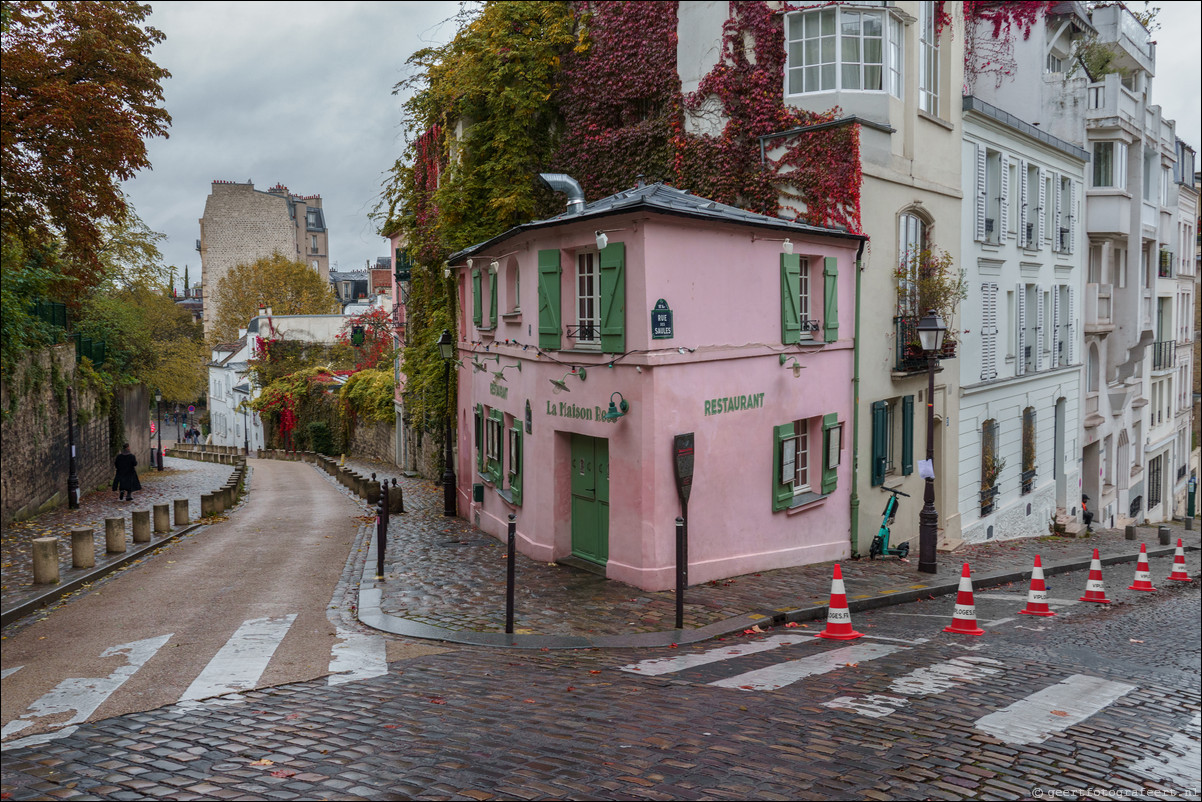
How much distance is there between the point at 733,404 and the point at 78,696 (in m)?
8.79

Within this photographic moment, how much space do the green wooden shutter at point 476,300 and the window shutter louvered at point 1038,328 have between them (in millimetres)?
14565

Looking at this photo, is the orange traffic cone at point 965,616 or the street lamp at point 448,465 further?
the street lamp at point 448,465

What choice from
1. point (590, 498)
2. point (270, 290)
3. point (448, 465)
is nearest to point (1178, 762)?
point (590, 498)

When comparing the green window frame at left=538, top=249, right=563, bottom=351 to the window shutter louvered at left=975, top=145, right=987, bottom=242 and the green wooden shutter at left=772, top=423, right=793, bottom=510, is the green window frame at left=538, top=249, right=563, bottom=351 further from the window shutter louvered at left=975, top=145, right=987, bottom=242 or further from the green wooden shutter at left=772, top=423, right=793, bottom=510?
the window shutter louvered at left=975, top=145, right=987, bottom=242

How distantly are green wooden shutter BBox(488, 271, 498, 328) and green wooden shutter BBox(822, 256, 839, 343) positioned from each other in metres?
5.87

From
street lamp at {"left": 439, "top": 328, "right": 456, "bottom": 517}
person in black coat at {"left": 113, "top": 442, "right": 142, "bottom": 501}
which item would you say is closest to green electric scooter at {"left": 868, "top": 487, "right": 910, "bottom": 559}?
street lamp at {"left": 439, "top": 328, "right": 456, "bottom": 517}

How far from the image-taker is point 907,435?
18.9 metres

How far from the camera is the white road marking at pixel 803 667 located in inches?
330

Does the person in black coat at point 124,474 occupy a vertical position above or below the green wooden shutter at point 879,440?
below

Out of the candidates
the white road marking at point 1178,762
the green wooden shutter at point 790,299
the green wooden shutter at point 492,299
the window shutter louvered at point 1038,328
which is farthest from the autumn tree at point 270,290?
the white road marking at point 1178,762

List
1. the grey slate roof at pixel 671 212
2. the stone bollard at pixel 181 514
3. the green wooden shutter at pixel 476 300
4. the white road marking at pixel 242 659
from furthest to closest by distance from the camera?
1. the stone bollard at pixel 181 514
2. the green wooden shutter at pixel 476 300
3. the grey slate roof at pixel 671 212
4. the white road marking at pixel 242 659

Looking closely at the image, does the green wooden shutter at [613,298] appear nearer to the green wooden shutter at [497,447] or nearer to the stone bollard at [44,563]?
the green wooden shutter at [497,447]

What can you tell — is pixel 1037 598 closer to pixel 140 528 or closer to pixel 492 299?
pixel 492 299

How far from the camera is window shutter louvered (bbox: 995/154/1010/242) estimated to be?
22156 millimetres
